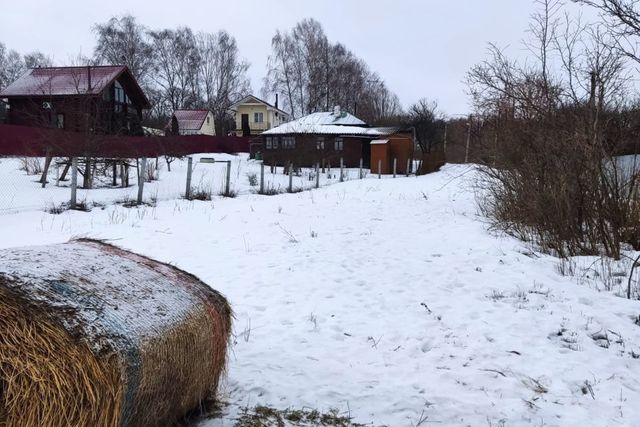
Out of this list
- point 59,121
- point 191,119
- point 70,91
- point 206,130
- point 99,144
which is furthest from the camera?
point 206,130

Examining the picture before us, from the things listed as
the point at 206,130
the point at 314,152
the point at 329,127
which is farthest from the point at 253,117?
the point at 314,152

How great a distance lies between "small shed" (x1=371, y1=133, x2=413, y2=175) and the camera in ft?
109

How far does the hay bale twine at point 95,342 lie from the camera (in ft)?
7.08

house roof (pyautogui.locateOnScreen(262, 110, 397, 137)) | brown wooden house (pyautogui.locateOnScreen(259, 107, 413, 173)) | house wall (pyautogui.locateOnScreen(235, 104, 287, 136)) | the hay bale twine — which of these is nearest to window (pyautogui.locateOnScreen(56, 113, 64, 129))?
brown wooden house (pyautogui.locateOnScreen(259, 107, 413, 173))

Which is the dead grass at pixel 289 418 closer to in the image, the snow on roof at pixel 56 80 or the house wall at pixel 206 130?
the snow on roof at pixel 56 80

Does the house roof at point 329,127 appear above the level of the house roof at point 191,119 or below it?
below

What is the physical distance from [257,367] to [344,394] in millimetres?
750

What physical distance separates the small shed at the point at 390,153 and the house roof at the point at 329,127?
6.13 metres

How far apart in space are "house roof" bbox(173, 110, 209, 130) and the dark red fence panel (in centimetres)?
828

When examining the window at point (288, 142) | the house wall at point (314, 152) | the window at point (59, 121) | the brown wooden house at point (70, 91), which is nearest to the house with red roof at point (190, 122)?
the brown wooden house at point (70, 91)

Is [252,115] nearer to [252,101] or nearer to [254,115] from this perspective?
[254,115]

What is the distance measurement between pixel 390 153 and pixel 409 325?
2926cm

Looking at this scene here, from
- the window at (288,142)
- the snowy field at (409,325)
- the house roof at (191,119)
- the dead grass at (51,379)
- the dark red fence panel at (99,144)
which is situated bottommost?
the snowy field at (409,325)

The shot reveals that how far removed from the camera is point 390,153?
33.6m
